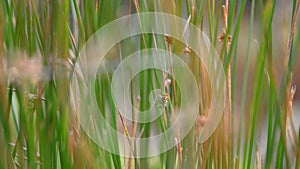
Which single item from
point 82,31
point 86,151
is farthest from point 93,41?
point 86,151

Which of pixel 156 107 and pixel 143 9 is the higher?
pixel 143 9

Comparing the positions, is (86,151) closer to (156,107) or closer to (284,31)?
(156,107)

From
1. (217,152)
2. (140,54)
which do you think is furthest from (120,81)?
(217,152)

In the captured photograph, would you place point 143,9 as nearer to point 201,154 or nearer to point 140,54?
point 140,54

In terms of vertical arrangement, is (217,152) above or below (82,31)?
below
